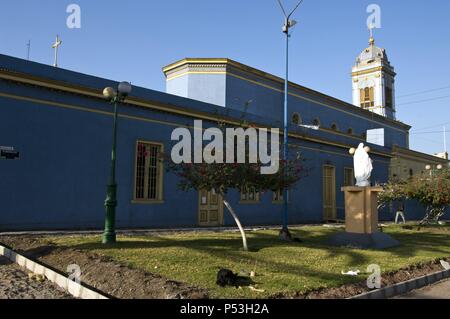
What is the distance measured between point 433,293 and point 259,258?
340 cm

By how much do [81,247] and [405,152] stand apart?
95.7 feet

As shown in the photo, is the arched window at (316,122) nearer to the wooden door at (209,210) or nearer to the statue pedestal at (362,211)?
the wooden door at (209,210)

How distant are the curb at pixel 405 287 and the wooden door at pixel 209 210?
9878 millimetres

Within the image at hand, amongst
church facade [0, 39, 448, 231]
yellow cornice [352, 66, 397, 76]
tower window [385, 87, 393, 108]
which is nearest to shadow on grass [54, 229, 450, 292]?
church facade [0, 39, 448, 231]

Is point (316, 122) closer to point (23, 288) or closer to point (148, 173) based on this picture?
point (148, 173)

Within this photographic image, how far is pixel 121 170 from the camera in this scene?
578 inches

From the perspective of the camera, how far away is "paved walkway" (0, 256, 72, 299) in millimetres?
6141

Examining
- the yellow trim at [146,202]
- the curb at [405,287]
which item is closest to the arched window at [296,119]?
the yellow trim at [146,202]

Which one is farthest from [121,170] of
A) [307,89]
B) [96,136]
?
[307,89]

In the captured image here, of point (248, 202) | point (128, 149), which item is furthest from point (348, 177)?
point (128, 149)

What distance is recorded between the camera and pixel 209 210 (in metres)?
17.6

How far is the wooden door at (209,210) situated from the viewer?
17281 millimetres

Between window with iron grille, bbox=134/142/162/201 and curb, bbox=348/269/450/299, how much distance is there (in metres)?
9.57
